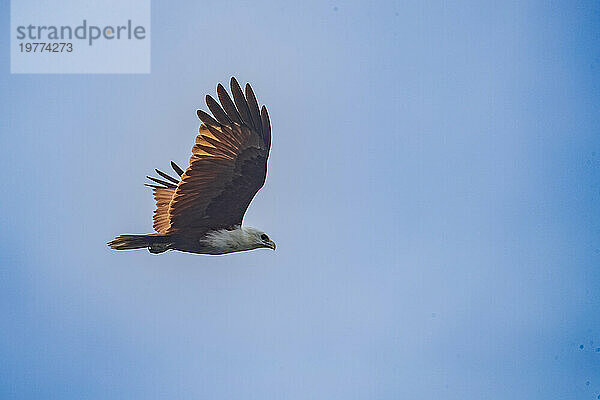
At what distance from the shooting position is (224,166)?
5.82 metres

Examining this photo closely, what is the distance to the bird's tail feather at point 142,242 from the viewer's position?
5.80 m

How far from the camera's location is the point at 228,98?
5.62m

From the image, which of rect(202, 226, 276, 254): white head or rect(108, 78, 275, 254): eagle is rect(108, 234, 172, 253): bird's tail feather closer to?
rect(108, 78, 275, 254): eagle

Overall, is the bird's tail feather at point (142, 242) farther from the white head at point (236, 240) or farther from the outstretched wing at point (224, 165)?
the white head at point (236, 240)

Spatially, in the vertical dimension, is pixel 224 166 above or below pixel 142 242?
above

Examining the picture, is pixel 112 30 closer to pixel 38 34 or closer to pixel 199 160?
pixel 38 34

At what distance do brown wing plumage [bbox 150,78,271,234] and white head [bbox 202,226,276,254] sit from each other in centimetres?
6

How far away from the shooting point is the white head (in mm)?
6191

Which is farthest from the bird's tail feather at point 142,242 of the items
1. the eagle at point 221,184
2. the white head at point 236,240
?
the white head at point 236,240

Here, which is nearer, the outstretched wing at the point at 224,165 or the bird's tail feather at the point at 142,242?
the outstretched wing at the point at 224,165

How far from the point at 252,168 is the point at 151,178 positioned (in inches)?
55.2

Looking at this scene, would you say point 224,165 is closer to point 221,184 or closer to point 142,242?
point 221,184

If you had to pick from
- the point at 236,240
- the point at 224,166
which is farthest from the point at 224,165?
the point at 236,240

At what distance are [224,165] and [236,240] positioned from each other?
25.4 inches
